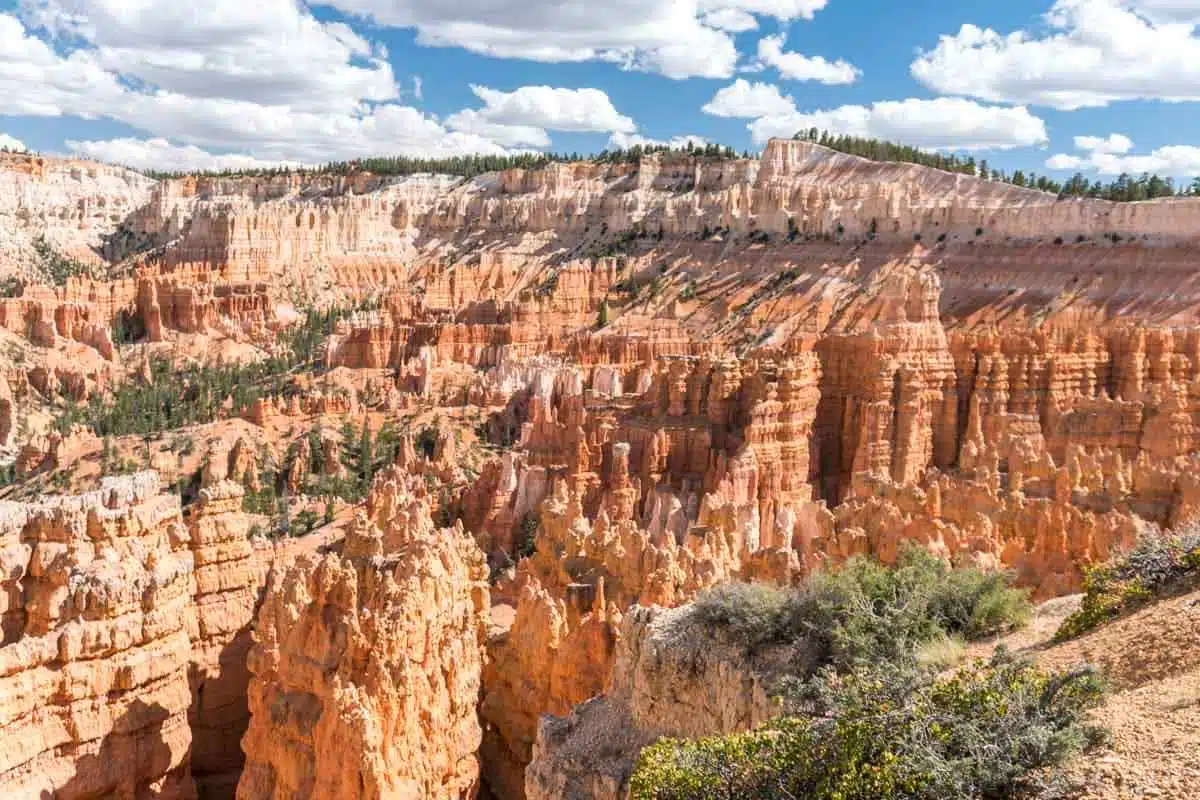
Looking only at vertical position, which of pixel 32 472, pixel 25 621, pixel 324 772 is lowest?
pixel 32 472

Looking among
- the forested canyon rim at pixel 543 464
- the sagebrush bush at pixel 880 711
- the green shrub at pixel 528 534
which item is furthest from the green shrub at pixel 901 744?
the green shrub at pixel 528 534

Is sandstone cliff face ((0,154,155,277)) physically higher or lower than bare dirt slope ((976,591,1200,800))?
higher

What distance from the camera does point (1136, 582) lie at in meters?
11.2

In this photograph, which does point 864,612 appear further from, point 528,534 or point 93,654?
point 528,534

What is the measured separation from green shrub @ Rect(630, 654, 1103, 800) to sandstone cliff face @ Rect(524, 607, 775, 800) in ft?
5.74

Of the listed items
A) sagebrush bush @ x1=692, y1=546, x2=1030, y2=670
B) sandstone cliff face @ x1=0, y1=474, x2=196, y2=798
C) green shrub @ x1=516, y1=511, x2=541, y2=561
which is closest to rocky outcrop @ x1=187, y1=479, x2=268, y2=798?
sandstone cliff face @ x1=0, y1=474, x2=196, y2=798

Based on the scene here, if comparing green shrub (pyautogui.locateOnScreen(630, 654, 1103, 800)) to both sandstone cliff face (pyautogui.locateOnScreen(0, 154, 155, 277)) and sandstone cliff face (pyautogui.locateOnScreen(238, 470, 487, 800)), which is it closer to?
sandstone cliff face (pyautogui.locateOnScreen(238, 470, 487, 800))

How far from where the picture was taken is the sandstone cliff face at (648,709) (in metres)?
11.2

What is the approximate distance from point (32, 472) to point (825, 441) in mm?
33383

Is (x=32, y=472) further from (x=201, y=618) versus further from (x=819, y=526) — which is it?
(x=819, y=526)

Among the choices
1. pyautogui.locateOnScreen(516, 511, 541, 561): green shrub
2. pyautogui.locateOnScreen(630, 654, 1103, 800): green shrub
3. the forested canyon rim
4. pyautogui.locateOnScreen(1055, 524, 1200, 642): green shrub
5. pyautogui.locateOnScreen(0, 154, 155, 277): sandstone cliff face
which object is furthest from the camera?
pyautogui.locateOnScreen(0, 154, 155, 277): sandstone cliff face

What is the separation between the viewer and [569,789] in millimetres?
11562

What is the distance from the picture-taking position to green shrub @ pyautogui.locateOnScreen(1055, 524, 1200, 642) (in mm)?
10906

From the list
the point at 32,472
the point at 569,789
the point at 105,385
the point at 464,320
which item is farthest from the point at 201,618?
the point at 464,320
